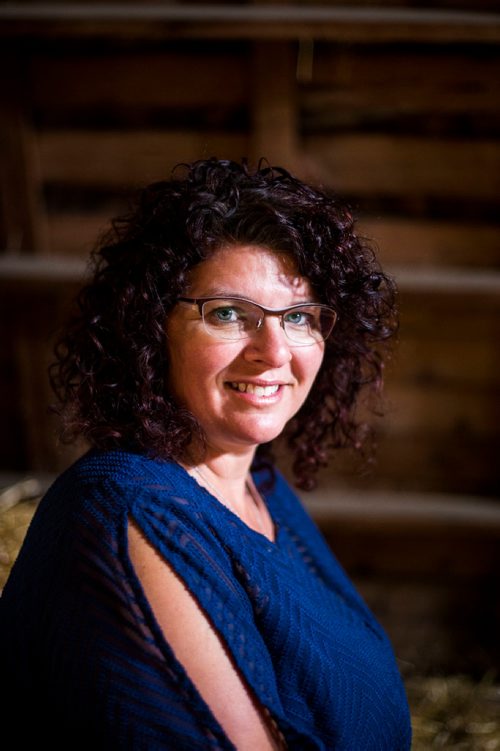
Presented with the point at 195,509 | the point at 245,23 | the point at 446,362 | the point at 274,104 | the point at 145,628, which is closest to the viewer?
the point at 145,628

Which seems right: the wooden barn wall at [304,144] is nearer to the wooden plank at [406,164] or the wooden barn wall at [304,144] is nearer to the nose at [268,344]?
the wooden plank at [406,164]

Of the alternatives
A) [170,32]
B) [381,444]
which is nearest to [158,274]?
[170,32]

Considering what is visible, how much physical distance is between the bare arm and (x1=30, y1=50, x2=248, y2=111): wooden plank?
70.7 inches

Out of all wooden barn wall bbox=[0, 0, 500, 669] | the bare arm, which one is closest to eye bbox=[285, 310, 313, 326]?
the bare arm

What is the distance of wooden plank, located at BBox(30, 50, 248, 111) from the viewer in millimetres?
2447

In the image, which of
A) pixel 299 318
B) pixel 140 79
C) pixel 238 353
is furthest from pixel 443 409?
pixel 238 353

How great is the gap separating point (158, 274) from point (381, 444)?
189 cm

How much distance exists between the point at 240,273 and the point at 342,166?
59.0 inches

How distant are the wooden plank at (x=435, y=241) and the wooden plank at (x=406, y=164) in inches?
4.1

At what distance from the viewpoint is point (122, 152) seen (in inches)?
102

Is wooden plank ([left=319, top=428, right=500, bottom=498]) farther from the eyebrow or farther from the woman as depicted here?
the eyebrow

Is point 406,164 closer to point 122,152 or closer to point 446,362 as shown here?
point 446,362

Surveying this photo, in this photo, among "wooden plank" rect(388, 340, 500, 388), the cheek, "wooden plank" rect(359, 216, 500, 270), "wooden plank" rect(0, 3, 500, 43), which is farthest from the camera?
"wooden plank" rect(388, 340, 500, 388)

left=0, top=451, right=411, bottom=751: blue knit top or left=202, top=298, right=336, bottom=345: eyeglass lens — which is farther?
left=202, top=298, right=336, bottom=345: eyeglass lens
